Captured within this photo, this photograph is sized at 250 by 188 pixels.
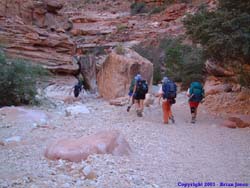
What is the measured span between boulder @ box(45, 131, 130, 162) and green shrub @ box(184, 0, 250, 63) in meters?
5.52

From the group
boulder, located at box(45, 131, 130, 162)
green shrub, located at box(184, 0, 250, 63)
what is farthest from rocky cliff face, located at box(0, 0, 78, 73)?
boulder, located at box(45, 131, 130, 162)

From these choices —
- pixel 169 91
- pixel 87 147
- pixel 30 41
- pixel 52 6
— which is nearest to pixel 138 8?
pixel 52 6

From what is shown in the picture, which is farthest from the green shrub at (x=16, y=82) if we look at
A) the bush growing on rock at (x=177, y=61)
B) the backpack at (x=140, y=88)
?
the bush growing on rock at (x=177, y=61)

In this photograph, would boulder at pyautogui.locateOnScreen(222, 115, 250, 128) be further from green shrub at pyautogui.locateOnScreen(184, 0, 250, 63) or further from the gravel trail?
green shrub at pyautogui.locateOnScreen(184, 0, 250, 63)

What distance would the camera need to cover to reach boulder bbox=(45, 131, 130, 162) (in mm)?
6702

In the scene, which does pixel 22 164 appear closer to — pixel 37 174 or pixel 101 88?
pixel 37 174

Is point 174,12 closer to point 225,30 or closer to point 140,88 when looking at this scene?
point 225,30

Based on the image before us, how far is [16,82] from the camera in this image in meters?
15.2

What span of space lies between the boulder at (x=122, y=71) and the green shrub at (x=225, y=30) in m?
5.73

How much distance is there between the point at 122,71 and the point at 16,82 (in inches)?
223

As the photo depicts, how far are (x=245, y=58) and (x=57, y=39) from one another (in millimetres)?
15854

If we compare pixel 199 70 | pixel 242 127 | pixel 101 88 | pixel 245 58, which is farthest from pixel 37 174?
pixel 199 70

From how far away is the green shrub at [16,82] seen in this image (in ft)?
50.2

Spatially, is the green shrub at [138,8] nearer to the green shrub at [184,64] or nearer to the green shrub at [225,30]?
the green shrub at [184,64]
